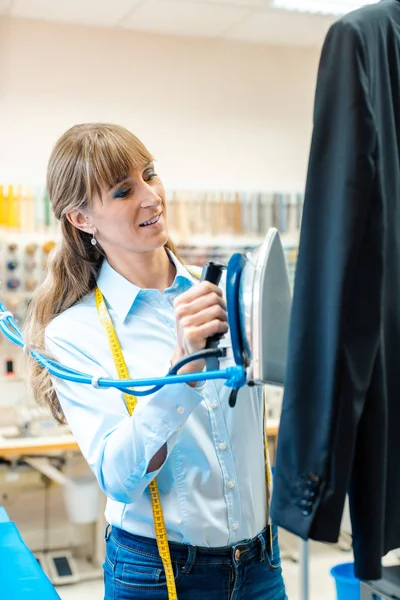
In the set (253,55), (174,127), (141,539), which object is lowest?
(141,539)

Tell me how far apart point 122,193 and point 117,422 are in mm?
500

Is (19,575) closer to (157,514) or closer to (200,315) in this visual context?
(157,514)

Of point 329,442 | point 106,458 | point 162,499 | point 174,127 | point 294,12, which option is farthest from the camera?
point 174,127

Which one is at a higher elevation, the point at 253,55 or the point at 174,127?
the point at 253,55

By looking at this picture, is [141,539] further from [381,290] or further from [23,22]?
[23,22]

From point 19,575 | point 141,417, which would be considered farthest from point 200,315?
point 19,575

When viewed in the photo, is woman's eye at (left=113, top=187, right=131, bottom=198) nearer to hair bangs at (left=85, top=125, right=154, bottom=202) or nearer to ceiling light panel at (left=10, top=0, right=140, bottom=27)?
hair bangs at (left=85, top=125, right=154, bottom=202)

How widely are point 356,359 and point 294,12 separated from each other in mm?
3951

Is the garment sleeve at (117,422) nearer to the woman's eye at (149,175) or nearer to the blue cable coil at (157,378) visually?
the blue cable coil at (157,378)

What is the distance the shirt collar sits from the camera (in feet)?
5.67

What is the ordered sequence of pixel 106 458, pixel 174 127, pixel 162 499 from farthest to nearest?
1. pixel 174 127
2. pixel 162 499
3. pixel 106 458

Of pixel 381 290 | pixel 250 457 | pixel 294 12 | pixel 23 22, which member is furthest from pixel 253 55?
pixel 381 290

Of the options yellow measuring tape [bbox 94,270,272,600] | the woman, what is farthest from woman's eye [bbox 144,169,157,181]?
yellow measuring tape [bbox 94,270,272,600]

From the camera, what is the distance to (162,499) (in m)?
1.60
